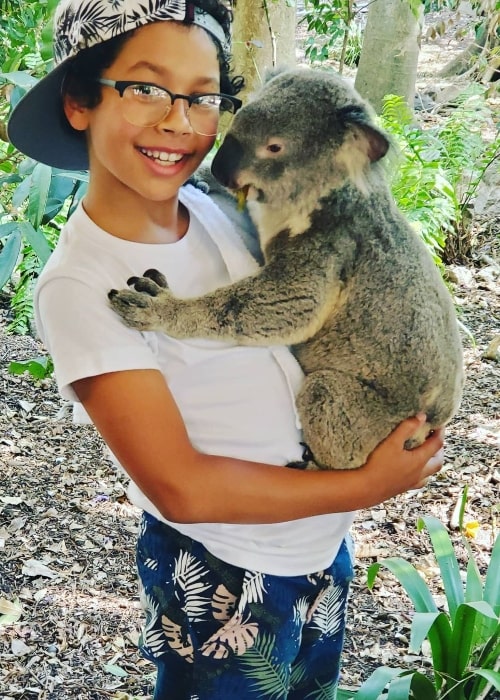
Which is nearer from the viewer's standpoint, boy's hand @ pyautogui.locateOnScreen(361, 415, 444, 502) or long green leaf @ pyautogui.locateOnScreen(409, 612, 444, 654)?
boy's hand @ pyautogui.locateOnScreen(361, 415, 444, 502)

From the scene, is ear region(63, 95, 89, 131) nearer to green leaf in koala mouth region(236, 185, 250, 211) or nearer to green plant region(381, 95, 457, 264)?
green leaf in koala mouth region(236, 185, 250, 211)

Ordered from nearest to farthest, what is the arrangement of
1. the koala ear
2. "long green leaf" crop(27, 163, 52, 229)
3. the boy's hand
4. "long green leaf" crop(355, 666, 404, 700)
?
the boy's hand < the koala ear < "long green leaf" crop(27, 163, 52, 229) < "long green leaf" crop(355, 666, 404, 700)

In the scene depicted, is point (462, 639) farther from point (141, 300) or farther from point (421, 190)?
point (421, 190)


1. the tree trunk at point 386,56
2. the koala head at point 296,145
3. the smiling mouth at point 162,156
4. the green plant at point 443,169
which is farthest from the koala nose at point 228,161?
the tree trunk at point 386,56

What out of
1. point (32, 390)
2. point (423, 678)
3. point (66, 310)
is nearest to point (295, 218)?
point (66, 310)

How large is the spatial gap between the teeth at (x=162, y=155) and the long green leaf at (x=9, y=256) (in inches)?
25.4

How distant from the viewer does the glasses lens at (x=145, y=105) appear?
1267 millimetres

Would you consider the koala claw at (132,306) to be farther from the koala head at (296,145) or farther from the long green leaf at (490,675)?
the long green leaf at (490,675)

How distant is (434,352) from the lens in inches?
66.2

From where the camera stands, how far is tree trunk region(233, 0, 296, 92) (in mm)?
3041

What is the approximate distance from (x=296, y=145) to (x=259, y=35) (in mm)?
1648

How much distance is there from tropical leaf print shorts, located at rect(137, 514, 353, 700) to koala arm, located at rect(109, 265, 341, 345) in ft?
1.35

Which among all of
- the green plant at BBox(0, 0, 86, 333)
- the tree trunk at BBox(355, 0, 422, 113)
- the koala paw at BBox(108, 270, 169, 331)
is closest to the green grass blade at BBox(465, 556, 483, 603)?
the koala paw at BBox(108, 270, 169, 331)

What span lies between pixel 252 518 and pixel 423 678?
1182 mm
